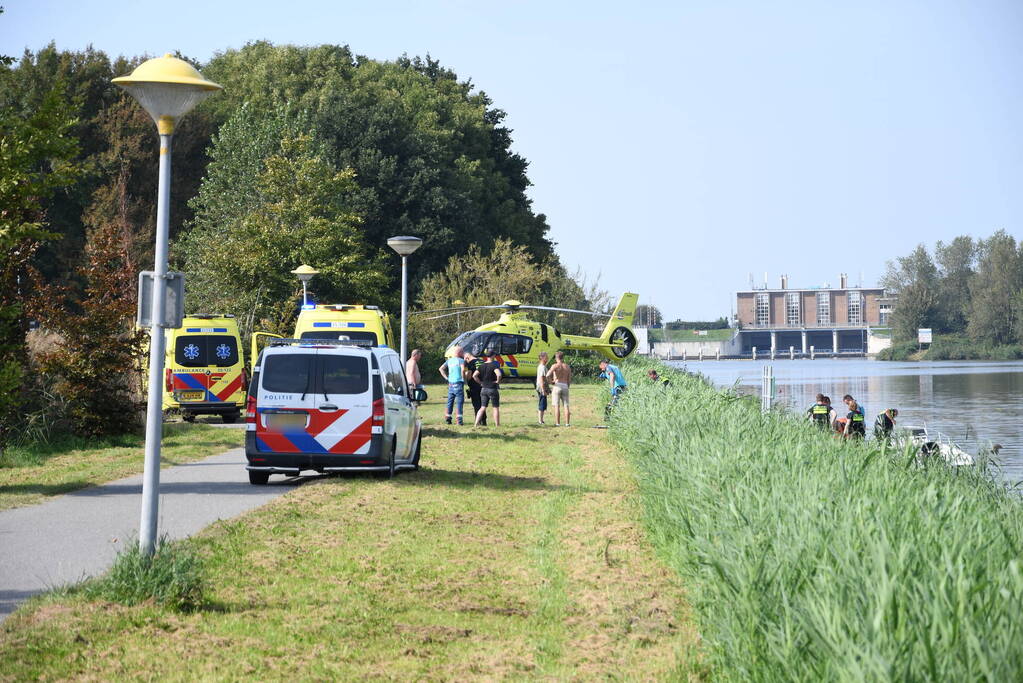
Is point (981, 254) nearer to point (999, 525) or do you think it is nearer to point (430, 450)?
point (430, 450)

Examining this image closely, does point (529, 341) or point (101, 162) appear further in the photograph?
point (101, 162)

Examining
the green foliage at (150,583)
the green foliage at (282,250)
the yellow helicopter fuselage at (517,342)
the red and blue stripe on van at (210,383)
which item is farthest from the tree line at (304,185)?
the green foliage at (150,583)

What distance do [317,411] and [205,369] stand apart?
543 inches

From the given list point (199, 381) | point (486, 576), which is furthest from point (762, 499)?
point (199, 381)

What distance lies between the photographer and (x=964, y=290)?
138 metres

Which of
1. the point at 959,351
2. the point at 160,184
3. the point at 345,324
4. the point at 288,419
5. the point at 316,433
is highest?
the point at 959,351

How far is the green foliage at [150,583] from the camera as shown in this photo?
8.13 metres

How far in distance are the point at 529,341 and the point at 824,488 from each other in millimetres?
42565

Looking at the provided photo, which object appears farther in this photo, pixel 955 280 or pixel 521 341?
pixel 955 280

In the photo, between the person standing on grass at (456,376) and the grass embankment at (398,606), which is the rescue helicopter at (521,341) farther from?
the grass embankment at (398,606)

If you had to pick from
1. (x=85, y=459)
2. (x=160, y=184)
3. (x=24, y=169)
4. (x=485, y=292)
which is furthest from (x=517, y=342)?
(x=160, y=184)

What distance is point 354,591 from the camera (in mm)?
8844

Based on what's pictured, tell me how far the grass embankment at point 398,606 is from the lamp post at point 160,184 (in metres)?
0.99

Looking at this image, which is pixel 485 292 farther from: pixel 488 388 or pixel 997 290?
pixel 997 290
